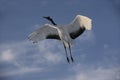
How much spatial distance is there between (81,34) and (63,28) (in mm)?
1231

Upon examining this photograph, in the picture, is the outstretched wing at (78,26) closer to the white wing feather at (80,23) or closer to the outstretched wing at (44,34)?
the white wing feather at (80,23)

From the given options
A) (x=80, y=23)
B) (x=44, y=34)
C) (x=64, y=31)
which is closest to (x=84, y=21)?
(x=80, y=23)

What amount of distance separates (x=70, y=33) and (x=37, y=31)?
2.13 metres

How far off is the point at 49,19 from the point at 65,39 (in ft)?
6.90

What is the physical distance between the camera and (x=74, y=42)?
218 feet

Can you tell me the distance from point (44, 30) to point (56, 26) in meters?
0.82

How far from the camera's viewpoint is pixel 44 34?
66.8 meters

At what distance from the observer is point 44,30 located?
220 feet

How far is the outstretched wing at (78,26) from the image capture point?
6519cm

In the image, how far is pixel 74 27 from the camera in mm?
66938

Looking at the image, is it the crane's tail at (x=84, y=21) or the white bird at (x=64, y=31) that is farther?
the white bird at (x=64, y=31)

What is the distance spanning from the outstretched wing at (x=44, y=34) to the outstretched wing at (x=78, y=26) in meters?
0.98

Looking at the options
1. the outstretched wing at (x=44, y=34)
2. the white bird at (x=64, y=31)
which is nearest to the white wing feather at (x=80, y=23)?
the white bird at (x=64, y=31)

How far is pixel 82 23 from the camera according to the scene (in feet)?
216
